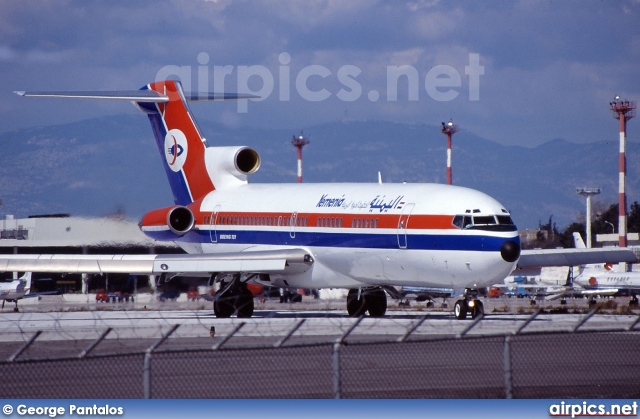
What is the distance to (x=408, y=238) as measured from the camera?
32562 mm

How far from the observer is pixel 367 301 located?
1430 inches

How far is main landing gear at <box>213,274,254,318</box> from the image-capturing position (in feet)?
122

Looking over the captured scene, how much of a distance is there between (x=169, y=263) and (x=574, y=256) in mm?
13534

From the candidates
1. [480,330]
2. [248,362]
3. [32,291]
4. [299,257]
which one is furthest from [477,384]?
[32,291]

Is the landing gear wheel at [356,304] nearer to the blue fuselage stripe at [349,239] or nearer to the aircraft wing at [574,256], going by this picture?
the blue fuselage stripe at [349,239]

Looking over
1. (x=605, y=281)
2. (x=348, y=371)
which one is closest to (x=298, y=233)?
(x=348, y=371)

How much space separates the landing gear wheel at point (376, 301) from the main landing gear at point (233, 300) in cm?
397

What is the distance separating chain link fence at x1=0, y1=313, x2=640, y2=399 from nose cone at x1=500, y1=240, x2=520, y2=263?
7.40m

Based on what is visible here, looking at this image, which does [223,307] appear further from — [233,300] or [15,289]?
[15,289]

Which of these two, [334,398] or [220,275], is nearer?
[334,398]

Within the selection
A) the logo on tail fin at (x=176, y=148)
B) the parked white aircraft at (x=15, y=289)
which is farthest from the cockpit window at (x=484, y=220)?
the parked white aircraft at (x=15, y=289)

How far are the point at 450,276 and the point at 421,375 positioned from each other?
13.6m

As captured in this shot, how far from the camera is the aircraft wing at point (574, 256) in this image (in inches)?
1442

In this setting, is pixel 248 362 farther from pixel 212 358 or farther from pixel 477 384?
pixel 477 384
